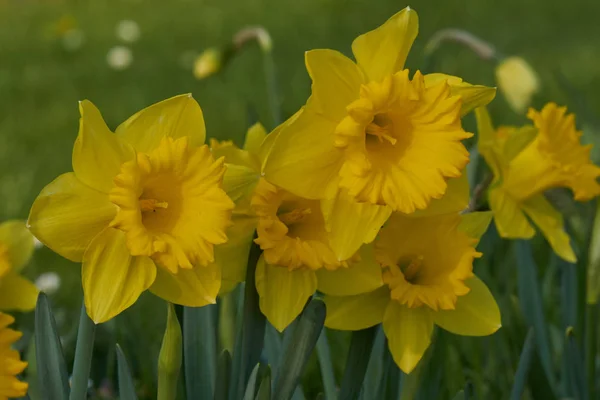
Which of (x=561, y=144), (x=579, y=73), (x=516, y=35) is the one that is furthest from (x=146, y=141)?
(x=516, y=35)

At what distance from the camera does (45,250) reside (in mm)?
2127

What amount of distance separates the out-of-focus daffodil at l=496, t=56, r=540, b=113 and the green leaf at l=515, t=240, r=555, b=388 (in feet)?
1.53

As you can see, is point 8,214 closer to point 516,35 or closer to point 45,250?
point 45,250

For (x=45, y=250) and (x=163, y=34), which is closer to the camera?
(x=45, y=250)

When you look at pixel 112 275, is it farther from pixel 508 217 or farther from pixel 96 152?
pixel 508 217

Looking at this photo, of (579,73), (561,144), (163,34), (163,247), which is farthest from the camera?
(163,34)

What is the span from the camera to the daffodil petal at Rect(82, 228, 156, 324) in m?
0.64

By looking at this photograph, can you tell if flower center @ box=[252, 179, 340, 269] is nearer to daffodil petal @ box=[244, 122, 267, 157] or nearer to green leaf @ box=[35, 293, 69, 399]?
daffodil petal @ box=[244, 122, 267, 157]

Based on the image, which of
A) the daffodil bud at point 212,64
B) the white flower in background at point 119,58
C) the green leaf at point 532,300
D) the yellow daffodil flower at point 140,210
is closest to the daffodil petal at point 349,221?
the yellow daffodil flower at point 140,210

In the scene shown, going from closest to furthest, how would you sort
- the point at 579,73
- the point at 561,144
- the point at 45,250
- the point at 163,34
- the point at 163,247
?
1. the point at 163,247
2. the point at 561,144
3. the point at 45,250
4. the point at 579,73
5. the point at 163,34

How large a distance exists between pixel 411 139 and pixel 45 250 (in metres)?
1.65

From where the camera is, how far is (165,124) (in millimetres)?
676

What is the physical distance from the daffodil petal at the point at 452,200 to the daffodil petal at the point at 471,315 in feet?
0.43

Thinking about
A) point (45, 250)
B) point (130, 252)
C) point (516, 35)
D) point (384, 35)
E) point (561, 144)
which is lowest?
point (516, 35)
